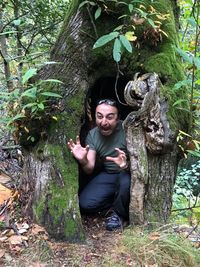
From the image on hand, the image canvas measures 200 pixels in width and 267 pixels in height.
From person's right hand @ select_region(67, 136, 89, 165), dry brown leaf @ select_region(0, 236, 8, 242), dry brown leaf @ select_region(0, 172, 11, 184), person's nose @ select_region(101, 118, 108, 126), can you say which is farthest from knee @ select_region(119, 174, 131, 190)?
dry brown leaf @ select_region(0, 172, 11, 184)

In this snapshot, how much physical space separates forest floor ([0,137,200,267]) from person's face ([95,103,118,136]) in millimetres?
1169

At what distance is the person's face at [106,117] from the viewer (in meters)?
4.37

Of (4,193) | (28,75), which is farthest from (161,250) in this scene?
(28,75)

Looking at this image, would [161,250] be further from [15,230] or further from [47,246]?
[15,230]

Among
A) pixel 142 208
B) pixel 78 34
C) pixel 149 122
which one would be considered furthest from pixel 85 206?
pixel 78 34

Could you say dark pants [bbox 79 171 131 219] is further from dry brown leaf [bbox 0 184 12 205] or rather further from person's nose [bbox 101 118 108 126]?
dry brown leaf [bbox 0 184 12 205]

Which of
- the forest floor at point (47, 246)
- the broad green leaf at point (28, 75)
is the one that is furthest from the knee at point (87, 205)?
the broad green leaf at point (28, 75)

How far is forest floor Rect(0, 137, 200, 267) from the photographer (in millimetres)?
3424

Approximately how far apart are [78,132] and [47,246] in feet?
4.29

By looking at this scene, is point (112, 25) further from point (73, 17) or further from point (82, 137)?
point (82, 137)

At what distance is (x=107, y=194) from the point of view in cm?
460

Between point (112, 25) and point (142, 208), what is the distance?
2.11 metres

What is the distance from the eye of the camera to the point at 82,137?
16.5 ft

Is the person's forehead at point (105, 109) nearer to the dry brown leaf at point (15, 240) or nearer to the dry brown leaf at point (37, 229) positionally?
the dry brown leaf at point (37, 229)
